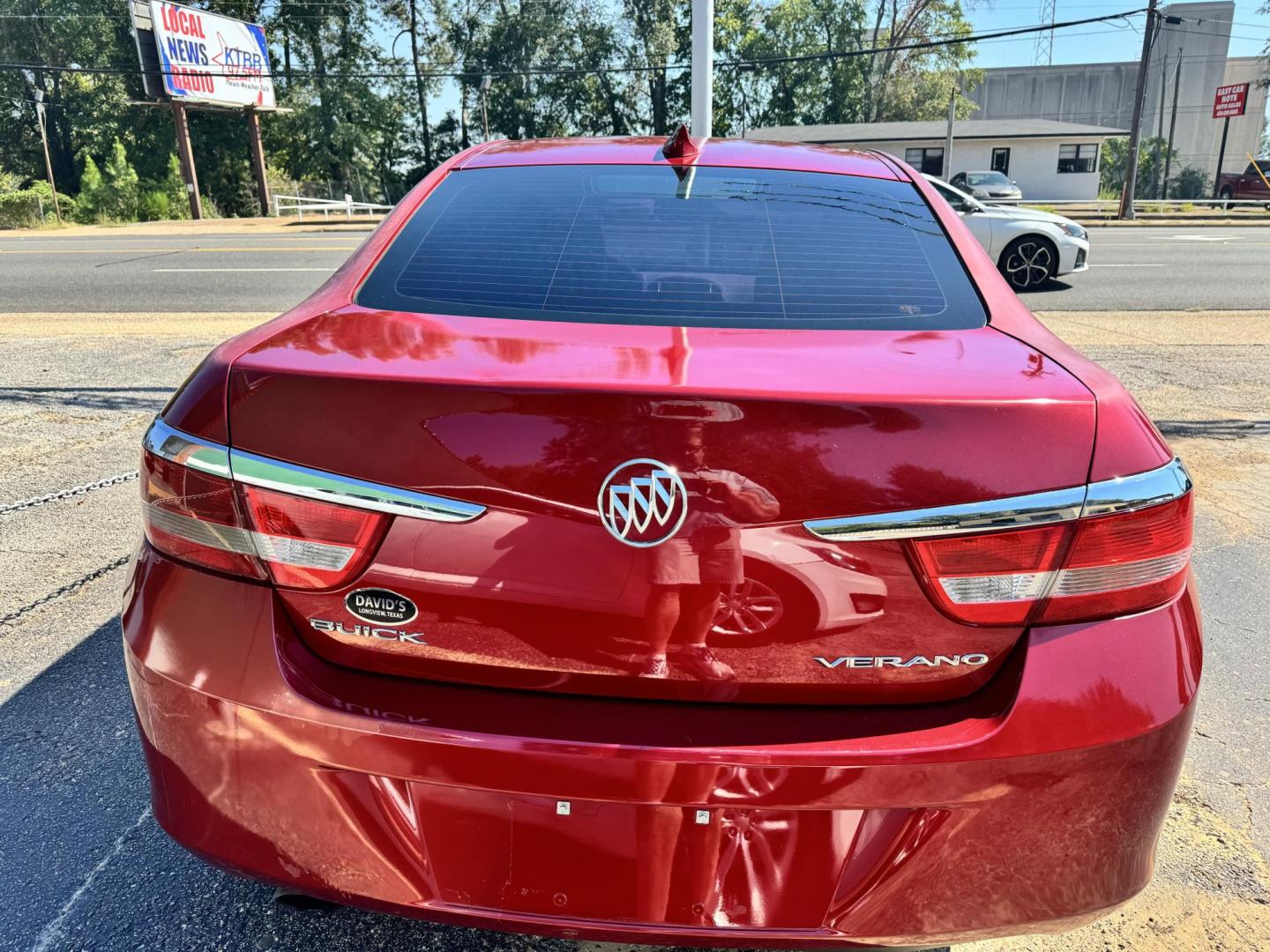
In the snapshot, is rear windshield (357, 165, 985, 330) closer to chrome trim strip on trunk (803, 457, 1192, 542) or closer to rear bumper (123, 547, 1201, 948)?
chrome trim strip on trunk (803, 457, 1192, 542)

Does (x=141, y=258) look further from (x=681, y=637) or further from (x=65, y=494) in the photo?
(x=681, y=637)

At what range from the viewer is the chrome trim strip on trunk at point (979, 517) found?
130 centimetres

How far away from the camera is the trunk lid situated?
1.30m

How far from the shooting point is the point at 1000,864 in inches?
53.8

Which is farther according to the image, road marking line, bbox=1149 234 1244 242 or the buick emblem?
road marking line, bbox=1149 234 1244 242

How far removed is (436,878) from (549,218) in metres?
1.50

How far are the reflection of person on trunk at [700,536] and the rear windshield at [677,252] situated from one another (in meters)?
0.49

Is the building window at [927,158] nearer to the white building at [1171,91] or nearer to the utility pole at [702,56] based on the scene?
the white building at [1171,91]

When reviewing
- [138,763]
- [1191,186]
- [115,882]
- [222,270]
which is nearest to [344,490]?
[115,882]

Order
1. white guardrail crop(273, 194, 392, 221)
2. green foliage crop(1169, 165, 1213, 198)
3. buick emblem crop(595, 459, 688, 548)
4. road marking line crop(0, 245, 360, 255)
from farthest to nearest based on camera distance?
green foliage crop(1169, 165, 1213, 198) < white guardrail crop(273, 194, 392, 221) < road marking line crop(0, 245, 360, 255) < buick emblem crop(595, 459, 688, 548)

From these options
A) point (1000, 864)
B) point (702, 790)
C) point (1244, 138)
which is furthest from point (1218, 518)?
point (1244, 138)

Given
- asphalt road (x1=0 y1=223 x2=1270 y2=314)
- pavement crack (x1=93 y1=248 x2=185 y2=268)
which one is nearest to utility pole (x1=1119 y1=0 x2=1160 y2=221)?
asphalt road (x1=0 y1=223 x2=1270 y2=314)

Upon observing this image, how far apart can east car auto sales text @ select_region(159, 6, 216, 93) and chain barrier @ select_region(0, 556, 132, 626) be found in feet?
113

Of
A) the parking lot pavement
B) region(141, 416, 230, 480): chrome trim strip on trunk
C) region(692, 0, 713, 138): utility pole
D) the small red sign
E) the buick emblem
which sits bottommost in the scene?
the parking lot pavement
